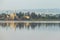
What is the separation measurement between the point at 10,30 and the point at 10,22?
77 mm

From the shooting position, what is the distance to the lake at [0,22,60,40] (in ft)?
4.31

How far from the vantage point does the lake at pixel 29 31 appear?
4.31ft

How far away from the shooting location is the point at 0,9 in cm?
137

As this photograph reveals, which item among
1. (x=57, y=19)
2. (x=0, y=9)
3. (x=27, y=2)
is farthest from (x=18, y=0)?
(x=57, y=19)

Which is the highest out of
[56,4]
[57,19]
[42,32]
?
[56,4]

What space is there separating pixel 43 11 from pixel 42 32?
0.20 metres

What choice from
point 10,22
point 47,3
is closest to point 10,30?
point 10,22

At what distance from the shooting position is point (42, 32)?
132 cm

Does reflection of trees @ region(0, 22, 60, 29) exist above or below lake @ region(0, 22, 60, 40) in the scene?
above

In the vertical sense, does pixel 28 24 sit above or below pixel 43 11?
below

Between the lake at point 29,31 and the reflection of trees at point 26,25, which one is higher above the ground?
the reflection of trees at point 26,25

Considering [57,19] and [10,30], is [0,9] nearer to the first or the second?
[10,30]

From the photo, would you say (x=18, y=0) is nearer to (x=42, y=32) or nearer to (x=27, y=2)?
(x=27, y=2)

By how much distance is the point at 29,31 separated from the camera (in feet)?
4.37
